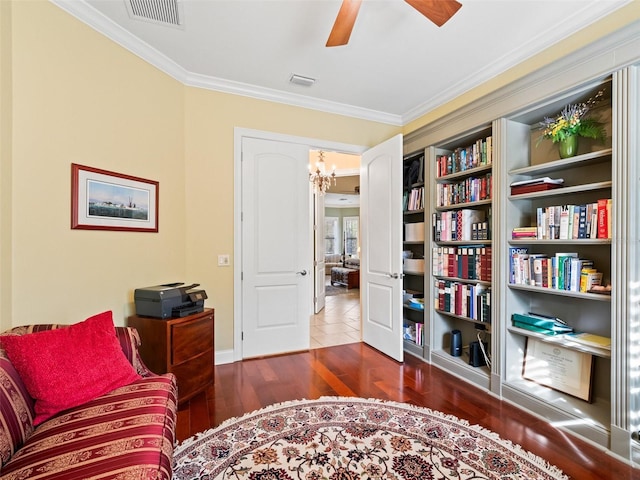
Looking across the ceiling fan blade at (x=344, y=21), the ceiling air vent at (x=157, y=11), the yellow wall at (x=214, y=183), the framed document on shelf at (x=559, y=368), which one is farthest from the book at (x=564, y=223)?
the ceiling air vent at (x=157, y=11)

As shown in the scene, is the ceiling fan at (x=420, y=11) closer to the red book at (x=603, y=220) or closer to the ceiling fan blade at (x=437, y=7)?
the ceiling fan blade at (x=437, y=7)

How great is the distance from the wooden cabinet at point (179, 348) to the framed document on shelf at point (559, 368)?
264 cm

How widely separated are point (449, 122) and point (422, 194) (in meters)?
0.79

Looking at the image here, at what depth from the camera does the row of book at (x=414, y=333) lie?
3.34 meters

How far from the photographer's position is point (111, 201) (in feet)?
7.52

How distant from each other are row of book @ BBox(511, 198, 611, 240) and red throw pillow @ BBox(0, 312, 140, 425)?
2.85 m

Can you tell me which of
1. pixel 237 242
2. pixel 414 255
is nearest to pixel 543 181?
pixel 414 255

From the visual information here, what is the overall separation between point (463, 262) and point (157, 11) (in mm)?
3136

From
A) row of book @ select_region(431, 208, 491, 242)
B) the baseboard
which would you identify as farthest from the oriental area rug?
row of book @ select_region(431, 208, 491, 242)

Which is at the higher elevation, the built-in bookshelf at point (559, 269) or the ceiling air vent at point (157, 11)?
the ceiling air vent at point (157, 11)

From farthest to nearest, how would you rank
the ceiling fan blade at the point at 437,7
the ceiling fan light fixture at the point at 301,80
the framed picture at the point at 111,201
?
1. the ceiling fan light fixture at the point at 301,80
2. the framed picture at the point at 111,201
3. the ceiling fan blade at the point at 437,7

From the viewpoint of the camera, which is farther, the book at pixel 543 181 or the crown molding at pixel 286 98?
the crown molding at pixel 286 98

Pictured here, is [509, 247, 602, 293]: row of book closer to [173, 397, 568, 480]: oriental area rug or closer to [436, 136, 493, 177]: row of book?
[436, 136, 493, 177]: row of book

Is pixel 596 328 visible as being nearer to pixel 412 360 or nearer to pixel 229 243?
pixel 412 360
